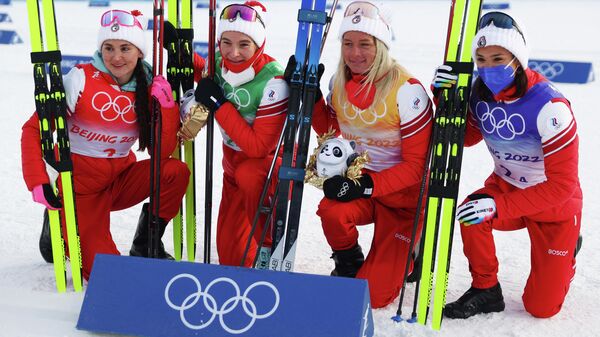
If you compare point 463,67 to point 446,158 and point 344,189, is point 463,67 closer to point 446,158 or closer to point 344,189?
point 446,158

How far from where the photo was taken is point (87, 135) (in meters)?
3.22

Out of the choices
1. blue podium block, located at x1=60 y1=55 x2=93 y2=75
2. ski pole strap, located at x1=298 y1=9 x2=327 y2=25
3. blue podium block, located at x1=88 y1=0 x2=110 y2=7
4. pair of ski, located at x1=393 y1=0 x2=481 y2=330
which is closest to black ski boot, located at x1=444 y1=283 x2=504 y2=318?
pair of ski, located at x1=393 y1=0 x2=481 y2=330

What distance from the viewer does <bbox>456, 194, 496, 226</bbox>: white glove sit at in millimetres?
2816

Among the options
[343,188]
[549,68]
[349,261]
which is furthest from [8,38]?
[343,188]

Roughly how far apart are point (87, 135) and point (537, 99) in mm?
1919

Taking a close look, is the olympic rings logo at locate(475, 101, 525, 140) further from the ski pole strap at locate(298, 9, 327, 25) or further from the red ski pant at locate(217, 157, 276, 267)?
the red ski pant at locate(217, 157, 276, 267)

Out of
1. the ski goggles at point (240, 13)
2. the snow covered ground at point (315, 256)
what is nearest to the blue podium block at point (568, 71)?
the snow covered ground at point (315, 256)

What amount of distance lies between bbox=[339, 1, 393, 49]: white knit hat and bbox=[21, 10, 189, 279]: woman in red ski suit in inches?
32.1

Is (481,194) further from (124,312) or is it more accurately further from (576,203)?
(124,312)

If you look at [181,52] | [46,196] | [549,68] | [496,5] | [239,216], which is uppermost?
[181,52]

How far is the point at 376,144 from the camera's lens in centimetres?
312

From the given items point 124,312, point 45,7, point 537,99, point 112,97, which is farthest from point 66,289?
point 537,99

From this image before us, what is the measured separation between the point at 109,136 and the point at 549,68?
8256 millimetres

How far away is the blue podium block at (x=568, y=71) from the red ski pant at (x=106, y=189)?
7773 mm
